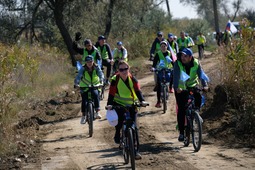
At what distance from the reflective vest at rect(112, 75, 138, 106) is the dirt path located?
45.5 inches

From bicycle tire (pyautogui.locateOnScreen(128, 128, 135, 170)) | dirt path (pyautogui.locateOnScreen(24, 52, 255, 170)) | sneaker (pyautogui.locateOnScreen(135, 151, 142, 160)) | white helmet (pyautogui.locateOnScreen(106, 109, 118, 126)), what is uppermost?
white helmet (pyautogui.locateOnScreen(106, 109, 118, 126))

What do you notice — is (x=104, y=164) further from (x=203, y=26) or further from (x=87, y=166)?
(x=203, y=26)

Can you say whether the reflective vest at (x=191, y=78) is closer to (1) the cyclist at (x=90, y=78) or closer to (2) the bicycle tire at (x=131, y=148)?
(2) the bicycle tire at (x=131, y=148)

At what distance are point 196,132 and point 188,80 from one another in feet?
3.58

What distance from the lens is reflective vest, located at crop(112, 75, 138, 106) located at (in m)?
10.2

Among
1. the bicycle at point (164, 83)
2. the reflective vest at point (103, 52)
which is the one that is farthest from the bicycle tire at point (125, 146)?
the reflective vest at point (103, 52)

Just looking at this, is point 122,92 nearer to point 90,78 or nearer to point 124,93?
point 124,93

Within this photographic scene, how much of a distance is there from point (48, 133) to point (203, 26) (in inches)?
1524

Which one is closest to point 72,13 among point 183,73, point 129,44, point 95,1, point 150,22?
point 95,1

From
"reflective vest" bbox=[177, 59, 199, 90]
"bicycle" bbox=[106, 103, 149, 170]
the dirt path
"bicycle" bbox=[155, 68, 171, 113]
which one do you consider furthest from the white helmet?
"bicycle" bbox=[155, 68, 171, 113]

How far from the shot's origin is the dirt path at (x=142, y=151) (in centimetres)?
1009

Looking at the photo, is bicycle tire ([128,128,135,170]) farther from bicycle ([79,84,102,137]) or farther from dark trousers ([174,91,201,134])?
bicycle ([79,84,102,137])

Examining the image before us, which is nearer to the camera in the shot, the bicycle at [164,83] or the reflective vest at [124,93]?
the reflective vest at [124,93]

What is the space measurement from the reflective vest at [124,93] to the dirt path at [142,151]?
116cm
